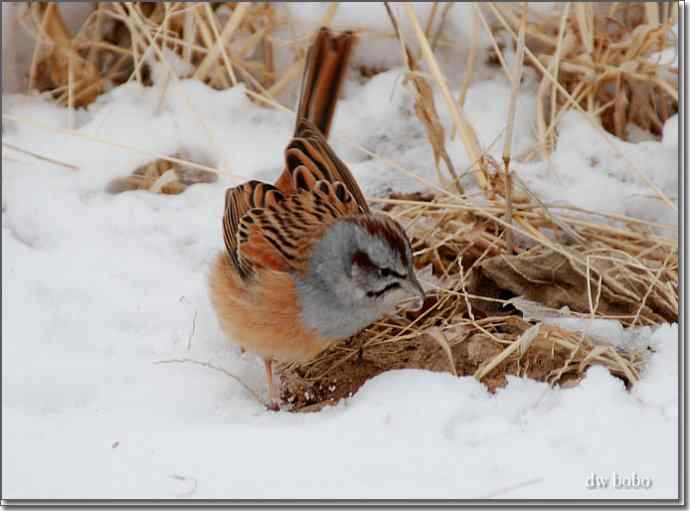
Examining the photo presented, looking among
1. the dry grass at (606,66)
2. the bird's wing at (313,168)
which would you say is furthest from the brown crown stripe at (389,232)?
the dry grass at (606,66)

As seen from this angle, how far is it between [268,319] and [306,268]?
22 cm

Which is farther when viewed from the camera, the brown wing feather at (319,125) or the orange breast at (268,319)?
the brown wing feather at (319,125)

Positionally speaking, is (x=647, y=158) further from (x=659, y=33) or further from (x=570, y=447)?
(x=570, y=447)

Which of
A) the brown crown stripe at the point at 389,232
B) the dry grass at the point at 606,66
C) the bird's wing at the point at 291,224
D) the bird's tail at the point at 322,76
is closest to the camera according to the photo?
the brown crown stripe at the point at 389,232

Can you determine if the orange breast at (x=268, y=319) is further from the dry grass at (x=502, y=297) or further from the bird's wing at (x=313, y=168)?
the bird's wing at (x=313, y=168)

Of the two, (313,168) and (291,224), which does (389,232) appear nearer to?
(291,224)

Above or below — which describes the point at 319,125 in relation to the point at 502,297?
above

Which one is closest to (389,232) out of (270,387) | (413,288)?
(413,288)

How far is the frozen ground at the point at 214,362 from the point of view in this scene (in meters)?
2.91

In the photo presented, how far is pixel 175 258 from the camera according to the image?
433 centimetres

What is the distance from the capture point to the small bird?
3.50 metres

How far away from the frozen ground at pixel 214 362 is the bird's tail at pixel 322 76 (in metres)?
0.49

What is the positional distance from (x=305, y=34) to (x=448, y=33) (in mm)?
724

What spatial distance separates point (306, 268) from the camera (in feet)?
12.0
